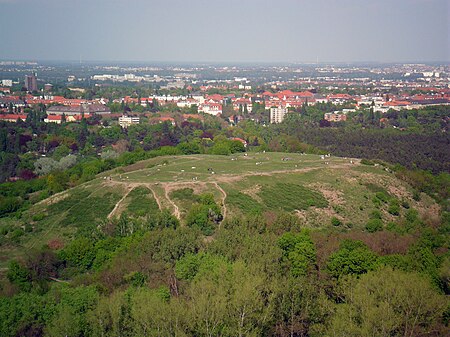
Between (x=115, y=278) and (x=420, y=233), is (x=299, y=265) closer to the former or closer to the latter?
(x=115, y=278)

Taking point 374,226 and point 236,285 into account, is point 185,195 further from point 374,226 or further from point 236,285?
point 236,285

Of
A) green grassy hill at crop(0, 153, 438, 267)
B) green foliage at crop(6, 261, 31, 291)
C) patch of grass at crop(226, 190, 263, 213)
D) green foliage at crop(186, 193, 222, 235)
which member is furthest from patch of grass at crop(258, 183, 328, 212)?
green foliage at crop(6, 261, 31, 291)

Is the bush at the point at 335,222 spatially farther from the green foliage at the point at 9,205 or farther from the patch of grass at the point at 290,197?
the green foliage at the point at 9,205

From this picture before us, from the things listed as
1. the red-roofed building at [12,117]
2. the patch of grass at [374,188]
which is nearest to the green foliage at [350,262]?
the patch of grass at [374,188]

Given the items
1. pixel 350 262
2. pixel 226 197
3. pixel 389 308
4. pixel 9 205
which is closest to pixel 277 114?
pixel 226 197

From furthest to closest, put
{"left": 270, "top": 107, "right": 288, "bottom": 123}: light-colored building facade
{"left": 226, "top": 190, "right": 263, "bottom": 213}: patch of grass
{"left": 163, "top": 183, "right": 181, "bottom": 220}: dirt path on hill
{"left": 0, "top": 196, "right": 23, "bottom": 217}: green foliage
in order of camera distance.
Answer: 1. {"left": 270, "top": 107, "right": 288, "bottom": 123}: light-colored building facade
2. {"left": 0, "top": 196, "right": 23, "bottom": 217}: green foliage
3. {"left": 226, "top": 190, "right": 263, "bottom": 213}: patch of grass
4. {"left": 163, "top": 183, "right": 181, "bottom": 220}: dirt path on hill

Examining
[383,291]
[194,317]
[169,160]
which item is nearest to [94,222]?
[169,160]

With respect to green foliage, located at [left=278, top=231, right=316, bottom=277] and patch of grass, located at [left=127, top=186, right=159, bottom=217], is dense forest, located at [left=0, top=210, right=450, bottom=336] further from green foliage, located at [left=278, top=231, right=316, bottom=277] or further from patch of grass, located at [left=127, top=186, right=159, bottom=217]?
patch of grass, located at [left=127, top=186, right=159, bottom=217]
